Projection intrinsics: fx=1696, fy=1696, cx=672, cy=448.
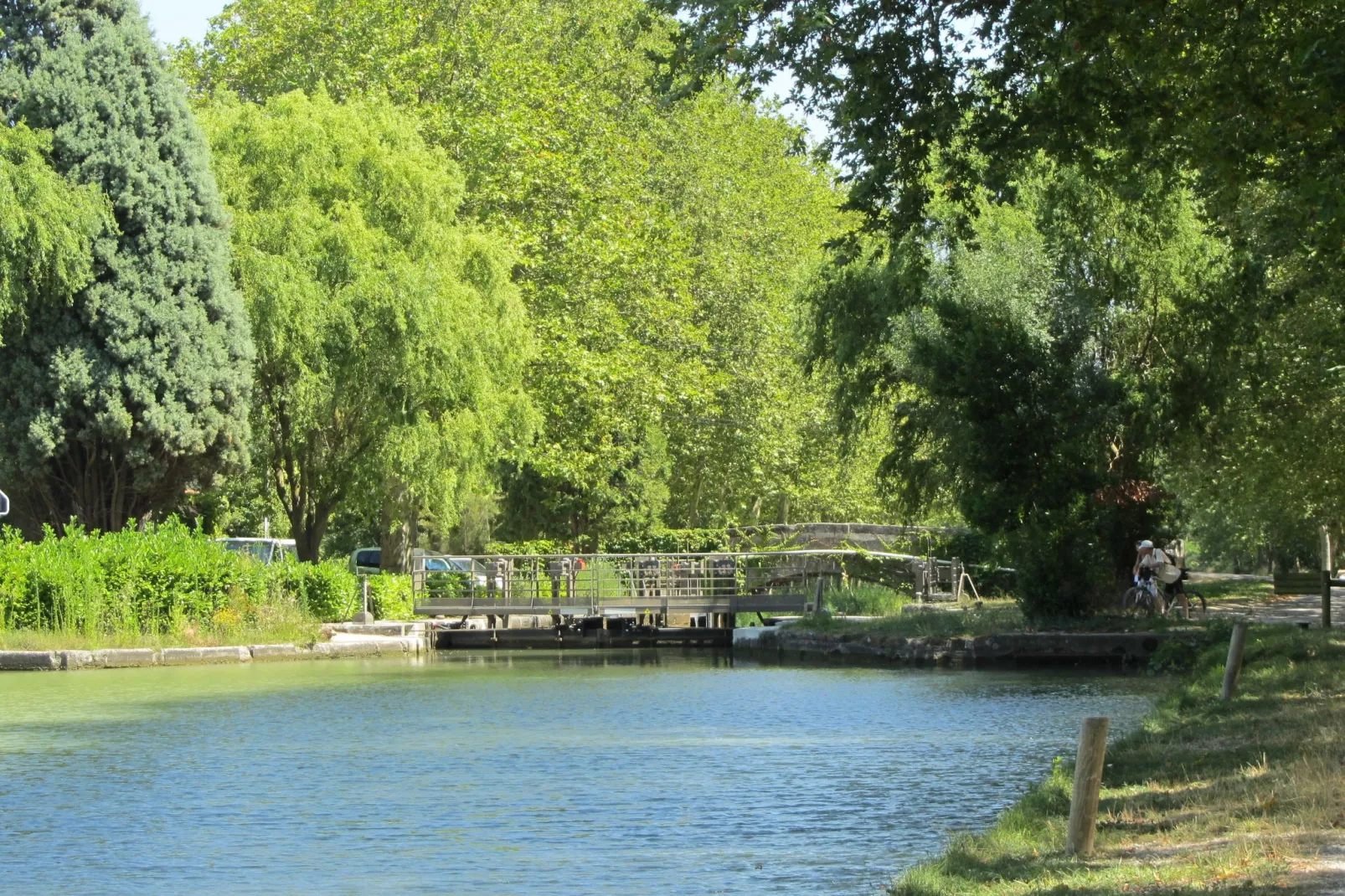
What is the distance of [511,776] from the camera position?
1591 centimetres

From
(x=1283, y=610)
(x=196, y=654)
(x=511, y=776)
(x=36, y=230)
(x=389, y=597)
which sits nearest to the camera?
(x=511, y=776)

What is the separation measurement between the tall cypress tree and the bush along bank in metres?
1.64

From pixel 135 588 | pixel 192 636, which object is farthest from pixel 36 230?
pixel 192 636

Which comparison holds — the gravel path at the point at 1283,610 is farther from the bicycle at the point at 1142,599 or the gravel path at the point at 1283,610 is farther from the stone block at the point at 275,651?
the stone block at the point at 275,651

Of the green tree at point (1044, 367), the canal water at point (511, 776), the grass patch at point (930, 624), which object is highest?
the green tree at point (1044, 367)

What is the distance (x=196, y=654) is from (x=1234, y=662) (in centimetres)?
1792

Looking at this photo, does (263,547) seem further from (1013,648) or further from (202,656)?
(1013,648)

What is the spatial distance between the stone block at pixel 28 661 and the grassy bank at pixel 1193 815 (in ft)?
58.0

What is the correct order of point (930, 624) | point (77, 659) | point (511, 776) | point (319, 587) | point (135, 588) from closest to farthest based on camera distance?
point (511, 776), point (77, 659), point (135, 588), point (930, 624), point (319, 587)

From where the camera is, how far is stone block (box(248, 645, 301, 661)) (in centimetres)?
2928

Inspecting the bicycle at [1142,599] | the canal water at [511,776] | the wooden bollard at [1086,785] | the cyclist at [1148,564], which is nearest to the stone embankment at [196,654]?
the canal water at [511,776]

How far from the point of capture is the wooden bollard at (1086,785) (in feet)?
30.4

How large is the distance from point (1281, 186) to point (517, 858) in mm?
9740

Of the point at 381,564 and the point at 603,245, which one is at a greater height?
the point at 603,245
